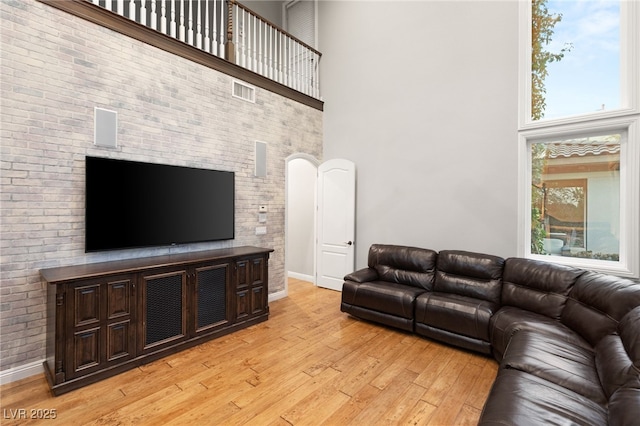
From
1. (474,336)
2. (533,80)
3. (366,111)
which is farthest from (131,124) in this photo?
(533,80)

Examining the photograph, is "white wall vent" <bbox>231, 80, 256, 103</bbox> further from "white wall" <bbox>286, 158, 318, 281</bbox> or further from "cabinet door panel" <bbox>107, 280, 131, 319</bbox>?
"cabinet door panel" <bbox>107, 280, 131, 319</bbox>

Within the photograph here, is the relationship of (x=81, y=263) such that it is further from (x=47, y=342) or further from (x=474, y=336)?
(x=474, y=336)

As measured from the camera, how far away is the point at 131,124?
10.9 ft

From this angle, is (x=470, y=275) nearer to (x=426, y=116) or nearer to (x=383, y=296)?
(x=383, y=296)

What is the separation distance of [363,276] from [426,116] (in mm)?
2646

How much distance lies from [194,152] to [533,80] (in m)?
4.51

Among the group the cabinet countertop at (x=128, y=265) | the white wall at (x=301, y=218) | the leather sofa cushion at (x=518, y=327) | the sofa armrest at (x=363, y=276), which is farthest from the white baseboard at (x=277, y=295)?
the leather sofa cushion at (x=518, y=327)

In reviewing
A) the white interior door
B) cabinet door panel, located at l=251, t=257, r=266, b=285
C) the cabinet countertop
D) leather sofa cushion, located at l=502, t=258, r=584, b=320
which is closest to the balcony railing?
the white interior door

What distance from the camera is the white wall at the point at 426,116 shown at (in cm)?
409

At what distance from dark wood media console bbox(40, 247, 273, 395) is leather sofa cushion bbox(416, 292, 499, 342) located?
7.09ft

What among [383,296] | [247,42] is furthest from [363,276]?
[247,42]

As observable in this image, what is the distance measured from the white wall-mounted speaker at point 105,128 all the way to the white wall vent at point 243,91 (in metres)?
1.65

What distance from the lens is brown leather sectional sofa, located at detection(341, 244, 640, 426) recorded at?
169 centimetres

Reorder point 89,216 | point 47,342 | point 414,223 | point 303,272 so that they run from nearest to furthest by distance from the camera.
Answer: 1. point 47,342
2. point 89,216
3. point 414,223
4. point 303,272
